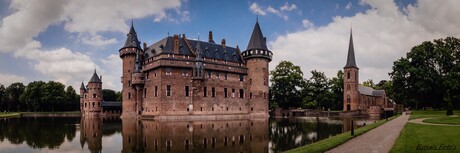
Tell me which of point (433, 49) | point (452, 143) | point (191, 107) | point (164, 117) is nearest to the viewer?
point (452, 143)

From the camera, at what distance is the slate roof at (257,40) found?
55.5 meters

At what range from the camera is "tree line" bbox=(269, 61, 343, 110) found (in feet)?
223

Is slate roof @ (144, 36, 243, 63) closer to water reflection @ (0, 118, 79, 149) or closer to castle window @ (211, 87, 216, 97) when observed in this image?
castle window @ (211, 87, 216, 97)

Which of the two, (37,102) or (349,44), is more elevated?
(349,44)

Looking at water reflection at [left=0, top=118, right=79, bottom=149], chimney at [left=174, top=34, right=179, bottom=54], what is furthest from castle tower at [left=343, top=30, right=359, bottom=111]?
water reflection at [left=0, top=118, right=79, bottom=149]

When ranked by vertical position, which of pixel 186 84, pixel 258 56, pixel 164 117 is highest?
pixel 258 56

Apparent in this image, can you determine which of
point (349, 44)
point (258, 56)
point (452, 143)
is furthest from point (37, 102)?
point (452, 143)

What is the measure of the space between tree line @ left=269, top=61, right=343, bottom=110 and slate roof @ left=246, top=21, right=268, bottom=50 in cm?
1290

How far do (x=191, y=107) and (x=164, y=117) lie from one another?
443cm

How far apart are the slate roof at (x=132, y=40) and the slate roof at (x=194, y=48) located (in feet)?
6.66

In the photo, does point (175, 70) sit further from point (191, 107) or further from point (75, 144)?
point (75, 144)

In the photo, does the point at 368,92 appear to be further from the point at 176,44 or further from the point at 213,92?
the point at 176,44

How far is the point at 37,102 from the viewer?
80062mm

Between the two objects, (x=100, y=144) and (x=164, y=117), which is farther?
(x=164, y=117)
